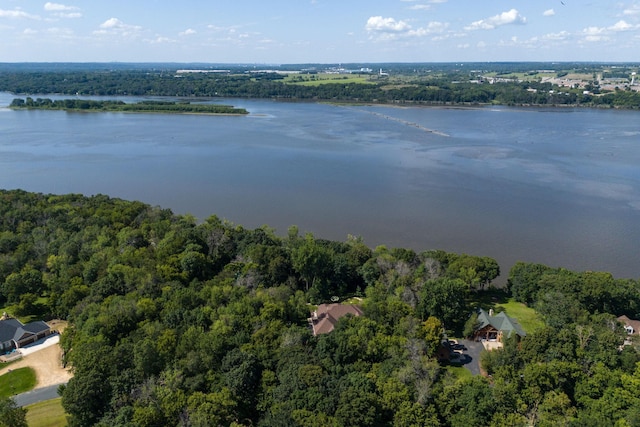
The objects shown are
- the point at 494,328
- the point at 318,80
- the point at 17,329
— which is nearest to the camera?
the point at 494,328

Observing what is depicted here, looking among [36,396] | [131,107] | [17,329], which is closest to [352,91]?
[131,107]

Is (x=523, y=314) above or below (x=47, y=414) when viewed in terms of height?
above

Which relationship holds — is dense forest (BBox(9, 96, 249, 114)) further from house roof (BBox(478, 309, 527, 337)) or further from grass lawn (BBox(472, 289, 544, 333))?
house roof (BBox(478, 309, 527, 337))

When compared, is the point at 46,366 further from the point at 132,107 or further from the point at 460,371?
the point at 132,107

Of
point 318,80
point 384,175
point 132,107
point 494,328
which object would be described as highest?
point 318,80

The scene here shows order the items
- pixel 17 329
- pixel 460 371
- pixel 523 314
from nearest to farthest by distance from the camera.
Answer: pixel 460 371, pixel 17 329, pixel 523 314

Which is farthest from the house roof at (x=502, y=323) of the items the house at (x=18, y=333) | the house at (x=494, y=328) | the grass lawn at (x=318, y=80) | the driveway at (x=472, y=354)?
the grass lawn at (x=318, y=80)

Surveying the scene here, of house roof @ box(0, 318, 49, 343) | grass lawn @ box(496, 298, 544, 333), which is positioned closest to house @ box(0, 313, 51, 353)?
house roof @ box(0, 318, 49, 343)

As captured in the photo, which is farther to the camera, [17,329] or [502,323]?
[17,329]
